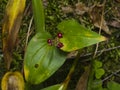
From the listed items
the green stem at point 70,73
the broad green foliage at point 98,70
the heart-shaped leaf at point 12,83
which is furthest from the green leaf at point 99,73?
the heart-shaped leaf at point 12,83

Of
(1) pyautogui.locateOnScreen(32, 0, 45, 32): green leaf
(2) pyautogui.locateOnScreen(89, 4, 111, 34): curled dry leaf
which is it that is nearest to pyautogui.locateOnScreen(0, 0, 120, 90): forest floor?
(2) pyautogui.locateOnScreen(89, 4, 111, 34): curled dry leaf

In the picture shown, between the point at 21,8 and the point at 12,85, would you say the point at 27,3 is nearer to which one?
the point at 21,8

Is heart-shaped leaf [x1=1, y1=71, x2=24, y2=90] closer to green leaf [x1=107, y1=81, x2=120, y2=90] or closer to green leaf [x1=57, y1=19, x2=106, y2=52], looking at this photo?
green leaf [x1=57, y1=19, x2=106, y2=52]

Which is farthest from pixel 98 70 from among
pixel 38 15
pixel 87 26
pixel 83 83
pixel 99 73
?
pixel 38 15

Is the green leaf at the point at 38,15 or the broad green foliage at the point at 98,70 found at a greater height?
the green leaf at the point at 38,15

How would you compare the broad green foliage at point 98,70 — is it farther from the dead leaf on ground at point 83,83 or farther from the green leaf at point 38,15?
the green leaf at point 38,15

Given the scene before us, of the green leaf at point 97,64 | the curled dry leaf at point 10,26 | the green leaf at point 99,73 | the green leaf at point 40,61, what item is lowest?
the green leaf at point 99,73
